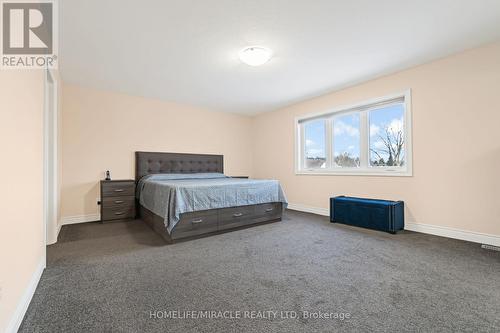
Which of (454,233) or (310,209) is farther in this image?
(310,209)

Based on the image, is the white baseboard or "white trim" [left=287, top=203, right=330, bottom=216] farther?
"white trim" [left=287, top=203, right=330, bottom=216]

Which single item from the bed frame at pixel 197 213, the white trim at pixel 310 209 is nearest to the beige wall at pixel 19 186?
the bed frame at pixel 197 213

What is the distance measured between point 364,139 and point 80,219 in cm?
515

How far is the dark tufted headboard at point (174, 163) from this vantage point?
172 inches

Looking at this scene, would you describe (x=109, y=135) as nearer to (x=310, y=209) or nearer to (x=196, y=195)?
(x=196, y=195)

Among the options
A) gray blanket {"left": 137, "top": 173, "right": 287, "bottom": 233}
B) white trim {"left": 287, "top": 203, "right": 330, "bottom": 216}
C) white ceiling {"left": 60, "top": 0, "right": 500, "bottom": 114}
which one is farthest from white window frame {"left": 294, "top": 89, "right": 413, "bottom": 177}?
gray blanket {"left": 137, "top": 173, "right": 287, "bottom": 233}

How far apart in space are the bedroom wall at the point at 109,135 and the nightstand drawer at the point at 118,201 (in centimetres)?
35

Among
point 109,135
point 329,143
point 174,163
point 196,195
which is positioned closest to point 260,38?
point 196,195

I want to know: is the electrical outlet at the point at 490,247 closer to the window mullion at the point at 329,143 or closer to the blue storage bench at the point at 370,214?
the blue storage bench at the point at 370,214

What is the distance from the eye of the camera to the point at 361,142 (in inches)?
156

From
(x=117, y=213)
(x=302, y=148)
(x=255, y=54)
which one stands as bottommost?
(x=117, y=213)

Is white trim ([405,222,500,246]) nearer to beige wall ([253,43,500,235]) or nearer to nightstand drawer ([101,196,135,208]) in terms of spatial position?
beige wall ([253,43,500,235])

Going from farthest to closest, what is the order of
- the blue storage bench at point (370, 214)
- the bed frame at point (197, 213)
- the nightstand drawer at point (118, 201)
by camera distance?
1. the nightstand drawer at point (118, 201)
2. the blue storage bench at point (370, 214)
3. the bed frame at point (197, 213)

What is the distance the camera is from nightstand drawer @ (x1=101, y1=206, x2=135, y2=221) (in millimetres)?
3807
